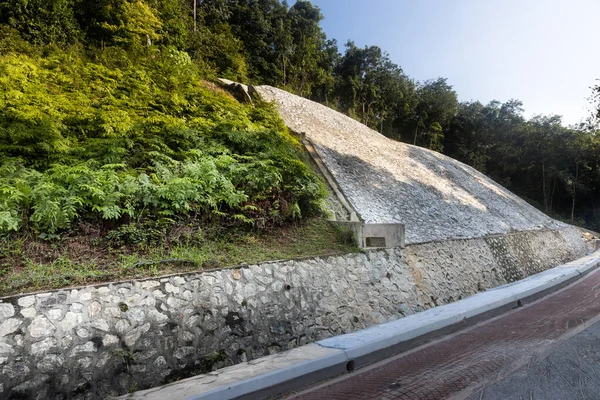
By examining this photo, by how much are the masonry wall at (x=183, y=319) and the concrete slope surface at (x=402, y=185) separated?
3.10 m

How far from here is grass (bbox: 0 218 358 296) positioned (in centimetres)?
362

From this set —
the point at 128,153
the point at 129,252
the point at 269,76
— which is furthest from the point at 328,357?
the point at 269,76

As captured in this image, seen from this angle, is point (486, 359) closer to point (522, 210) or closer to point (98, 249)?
point (98, 249)

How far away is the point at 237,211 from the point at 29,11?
12296 mm

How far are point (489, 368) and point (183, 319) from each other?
11.5 feet

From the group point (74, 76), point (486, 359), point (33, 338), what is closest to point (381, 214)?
point (486, 359)

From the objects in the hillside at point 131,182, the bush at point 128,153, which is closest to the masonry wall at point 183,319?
the hillside at point 131,182

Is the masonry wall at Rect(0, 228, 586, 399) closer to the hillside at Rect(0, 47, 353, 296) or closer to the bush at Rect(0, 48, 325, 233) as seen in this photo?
the hillside at Rect(0, 47, 353, 296)

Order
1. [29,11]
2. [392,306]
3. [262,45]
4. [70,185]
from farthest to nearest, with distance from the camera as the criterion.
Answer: [262,45], [29,11], [392,306], [70,185]

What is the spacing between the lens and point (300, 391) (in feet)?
11.2

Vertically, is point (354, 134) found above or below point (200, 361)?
above

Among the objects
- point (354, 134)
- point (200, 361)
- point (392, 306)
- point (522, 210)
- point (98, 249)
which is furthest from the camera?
point (522, 210)

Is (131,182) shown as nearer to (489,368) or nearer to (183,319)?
(183,319)

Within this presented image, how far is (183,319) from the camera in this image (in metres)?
3.75
